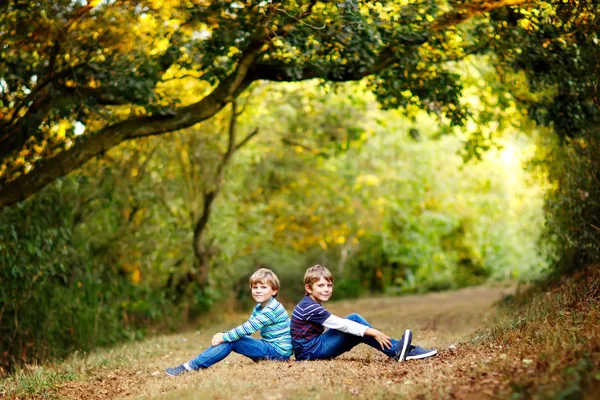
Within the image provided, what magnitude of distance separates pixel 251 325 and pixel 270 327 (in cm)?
36

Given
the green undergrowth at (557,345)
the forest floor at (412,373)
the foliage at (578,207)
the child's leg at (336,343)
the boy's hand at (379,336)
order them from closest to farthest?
the green undergrowth at (557,345), the forest floor at (412,373), the boy's hand at (379,336), the child's leg at (336,343), the foliage at (578,207)

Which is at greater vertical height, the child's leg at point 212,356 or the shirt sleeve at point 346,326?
the shirt sleeve at point 346,326

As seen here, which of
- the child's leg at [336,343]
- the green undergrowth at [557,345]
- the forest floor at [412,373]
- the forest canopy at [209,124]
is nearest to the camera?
the green undergrowth at [557,345]

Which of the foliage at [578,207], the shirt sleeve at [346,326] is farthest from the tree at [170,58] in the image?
the shirt sleeve at [346,326]

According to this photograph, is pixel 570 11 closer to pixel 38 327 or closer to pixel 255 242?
pixel 38 327

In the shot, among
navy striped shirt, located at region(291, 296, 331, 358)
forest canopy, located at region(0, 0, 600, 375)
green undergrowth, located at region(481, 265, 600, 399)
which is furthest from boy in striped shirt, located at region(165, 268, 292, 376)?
forest canopy, located at region(0, 0, 600, 375)

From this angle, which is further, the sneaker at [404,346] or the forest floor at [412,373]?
the sneaker at [404,346]

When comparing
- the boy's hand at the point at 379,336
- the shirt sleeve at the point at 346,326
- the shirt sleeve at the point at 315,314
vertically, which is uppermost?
the shirt sleeve at the point at 315,314

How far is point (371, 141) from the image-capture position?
920 inches

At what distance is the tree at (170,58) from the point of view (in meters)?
9.58

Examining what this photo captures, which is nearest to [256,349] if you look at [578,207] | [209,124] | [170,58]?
[170,58]

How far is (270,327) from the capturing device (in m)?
7.25

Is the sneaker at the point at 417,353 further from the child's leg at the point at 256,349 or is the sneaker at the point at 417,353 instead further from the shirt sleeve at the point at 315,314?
the child's leg at the point at 256,349

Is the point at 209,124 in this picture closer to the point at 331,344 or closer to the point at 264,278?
the point at 264,278
